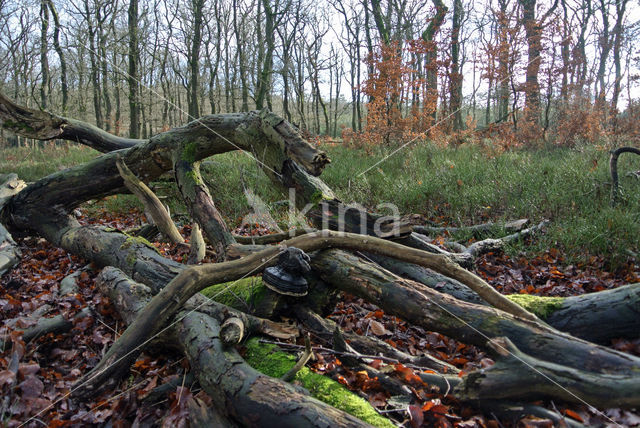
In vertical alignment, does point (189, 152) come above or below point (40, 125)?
below

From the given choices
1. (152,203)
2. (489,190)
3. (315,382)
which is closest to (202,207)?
(152,203)

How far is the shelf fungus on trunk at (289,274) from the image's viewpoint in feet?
9.52

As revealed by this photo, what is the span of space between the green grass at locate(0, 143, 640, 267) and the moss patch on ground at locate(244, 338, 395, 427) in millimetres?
2469

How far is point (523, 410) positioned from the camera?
1.99 meters

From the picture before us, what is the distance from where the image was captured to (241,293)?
10.4 feet

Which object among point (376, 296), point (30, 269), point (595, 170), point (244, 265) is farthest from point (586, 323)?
point (30, 269)

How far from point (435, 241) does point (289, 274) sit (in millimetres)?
2764

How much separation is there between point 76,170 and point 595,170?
26.2 feet

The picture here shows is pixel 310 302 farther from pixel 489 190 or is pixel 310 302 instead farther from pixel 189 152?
pixel 489 190

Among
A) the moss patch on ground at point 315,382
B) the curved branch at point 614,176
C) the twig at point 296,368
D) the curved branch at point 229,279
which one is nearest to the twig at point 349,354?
the moss patch on ground at point 315,382

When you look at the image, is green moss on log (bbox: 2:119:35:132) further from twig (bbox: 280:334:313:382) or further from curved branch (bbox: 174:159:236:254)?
twig (bbox: 280:334:313:382)

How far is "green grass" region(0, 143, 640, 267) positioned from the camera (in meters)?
4.56

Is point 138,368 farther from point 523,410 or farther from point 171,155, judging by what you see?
point 171,155

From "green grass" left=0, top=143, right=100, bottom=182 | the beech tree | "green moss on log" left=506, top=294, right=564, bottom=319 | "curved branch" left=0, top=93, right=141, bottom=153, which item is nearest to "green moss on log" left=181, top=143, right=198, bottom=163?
the beech tree
